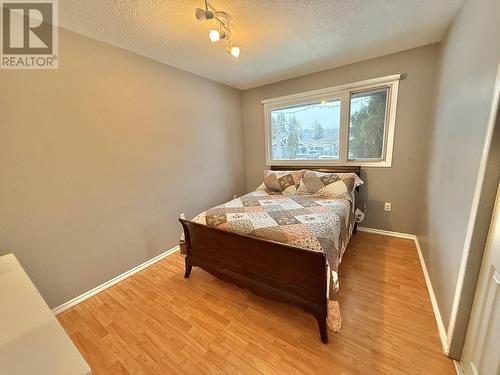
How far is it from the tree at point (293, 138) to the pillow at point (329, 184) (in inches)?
30.8

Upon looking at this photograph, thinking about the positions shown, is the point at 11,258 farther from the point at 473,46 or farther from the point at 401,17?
the point at 401,17

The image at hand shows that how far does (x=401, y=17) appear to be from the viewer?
1779 millimetres

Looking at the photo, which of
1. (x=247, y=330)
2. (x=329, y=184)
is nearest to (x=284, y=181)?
(x=329, y=184)

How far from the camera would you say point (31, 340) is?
2.51 ft

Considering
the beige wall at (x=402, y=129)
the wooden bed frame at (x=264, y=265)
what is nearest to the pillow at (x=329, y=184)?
the beige wall at (x=402, y=129)

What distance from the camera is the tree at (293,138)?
Answer: 11.3ft

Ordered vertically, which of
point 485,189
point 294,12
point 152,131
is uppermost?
point 294,12

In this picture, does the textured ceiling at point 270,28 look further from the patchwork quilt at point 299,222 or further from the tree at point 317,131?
the patchwork quilt at point 299,222

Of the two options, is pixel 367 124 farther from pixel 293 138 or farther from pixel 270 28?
pixel 270 28

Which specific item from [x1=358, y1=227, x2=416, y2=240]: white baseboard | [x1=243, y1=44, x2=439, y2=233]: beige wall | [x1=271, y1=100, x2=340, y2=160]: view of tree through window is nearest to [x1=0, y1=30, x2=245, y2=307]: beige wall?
[x1=271, y1=100, x2=340, y2=160]: view of tree through window

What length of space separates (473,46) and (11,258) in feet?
11.0

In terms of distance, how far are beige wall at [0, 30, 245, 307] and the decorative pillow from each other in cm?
114

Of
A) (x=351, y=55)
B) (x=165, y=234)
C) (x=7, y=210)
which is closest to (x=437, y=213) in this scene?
(x=351, y=55)

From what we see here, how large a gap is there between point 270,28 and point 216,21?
0.49 meters
